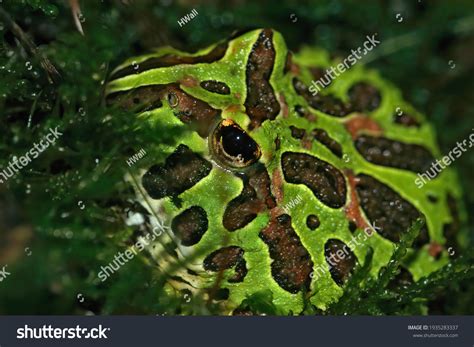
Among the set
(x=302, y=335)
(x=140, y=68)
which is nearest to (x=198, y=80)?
(x=140, y=68)

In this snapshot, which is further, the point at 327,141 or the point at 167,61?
the point at 327,141

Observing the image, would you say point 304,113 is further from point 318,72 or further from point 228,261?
point 318,72

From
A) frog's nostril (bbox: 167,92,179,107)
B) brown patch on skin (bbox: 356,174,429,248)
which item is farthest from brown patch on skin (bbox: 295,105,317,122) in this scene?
frog's nostril (bbox: 167,92,179,107)

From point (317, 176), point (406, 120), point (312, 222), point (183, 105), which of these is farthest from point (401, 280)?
point (183, 105)

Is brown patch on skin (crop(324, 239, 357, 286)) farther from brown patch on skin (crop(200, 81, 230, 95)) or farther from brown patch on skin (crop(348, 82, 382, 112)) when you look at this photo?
brown patch on skin (crop(348, 82, 382, 112))

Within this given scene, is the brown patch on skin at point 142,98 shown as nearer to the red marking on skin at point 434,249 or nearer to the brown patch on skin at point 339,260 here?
the brown patch on skin at point 339,260

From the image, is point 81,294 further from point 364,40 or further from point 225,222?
point 364,40
